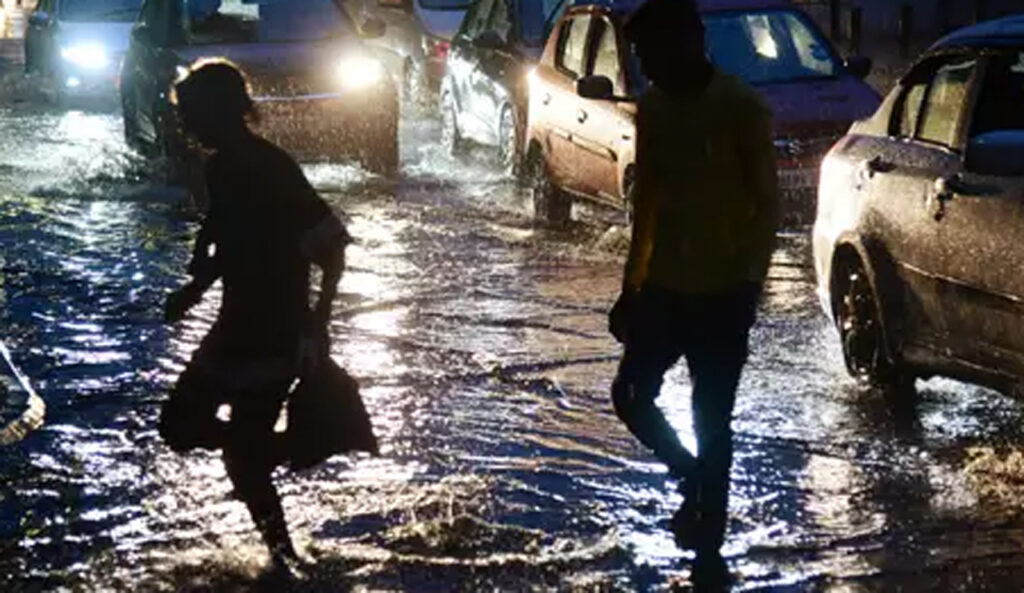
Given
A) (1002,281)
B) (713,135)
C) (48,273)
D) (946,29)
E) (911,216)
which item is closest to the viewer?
(713,135)

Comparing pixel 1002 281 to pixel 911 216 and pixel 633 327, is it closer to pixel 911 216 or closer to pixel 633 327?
pixel 911 216

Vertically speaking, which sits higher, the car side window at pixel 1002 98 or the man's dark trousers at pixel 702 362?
the car side window at pixel 1002 98

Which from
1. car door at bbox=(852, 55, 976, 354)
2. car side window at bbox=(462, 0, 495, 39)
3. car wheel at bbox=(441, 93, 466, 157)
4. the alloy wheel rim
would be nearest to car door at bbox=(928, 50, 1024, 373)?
car door at bbox=(852, 55, 976, 354)

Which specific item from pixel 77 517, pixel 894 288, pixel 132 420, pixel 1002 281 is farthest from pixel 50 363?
pixel 1002 281

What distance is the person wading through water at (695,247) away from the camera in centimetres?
645

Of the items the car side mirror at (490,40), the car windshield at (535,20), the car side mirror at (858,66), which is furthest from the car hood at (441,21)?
the car side mirror at (858,66)

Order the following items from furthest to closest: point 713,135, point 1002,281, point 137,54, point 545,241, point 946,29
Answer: point 946,29
point 137,54
point 545,241
point 1002,281
point 713,135

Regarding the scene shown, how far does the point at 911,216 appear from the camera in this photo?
8773 millimetres

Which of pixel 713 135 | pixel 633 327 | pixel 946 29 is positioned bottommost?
pixel 946 29

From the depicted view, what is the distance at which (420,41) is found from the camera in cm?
2639

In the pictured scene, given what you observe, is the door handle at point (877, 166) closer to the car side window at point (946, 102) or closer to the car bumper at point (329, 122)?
the car side window at point (946, 102)

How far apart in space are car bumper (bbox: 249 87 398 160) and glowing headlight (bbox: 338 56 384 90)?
9 cm

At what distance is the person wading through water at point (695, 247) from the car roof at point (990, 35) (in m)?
2.34

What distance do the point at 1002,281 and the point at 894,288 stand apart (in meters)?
1.06
